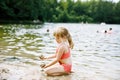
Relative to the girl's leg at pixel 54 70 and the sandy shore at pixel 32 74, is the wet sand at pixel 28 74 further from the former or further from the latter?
the girl's leg at pixel 54 70

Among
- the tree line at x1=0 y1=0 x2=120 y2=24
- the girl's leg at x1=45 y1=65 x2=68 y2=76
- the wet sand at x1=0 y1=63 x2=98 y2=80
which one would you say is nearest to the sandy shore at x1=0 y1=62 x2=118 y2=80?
the wet sand at x1=0 y1=63 x2=98 y2=80

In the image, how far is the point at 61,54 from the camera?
8.32m

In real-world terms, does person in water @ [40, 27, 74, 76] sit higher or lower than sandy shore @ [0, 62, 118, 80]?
higher

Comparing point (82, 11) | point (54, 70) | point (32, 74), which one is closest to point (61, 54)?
point (54, 70)

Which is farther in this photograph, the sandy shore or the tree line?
the tree line

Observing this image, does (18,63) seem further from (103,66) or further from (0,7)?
(0,7)

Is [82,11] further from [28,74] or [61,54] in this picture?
[28,74]

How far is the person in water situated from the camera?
8203 mm

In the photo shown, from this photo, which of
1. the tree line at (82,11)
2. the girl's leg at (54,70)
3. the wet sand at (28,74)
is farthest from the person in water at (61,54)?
the tree line at (82,11)

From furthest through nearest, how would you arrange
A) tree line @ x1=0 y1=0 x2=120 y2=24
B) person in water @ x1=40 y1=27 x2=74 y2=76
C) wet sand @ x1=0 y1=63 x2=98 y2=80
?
1. tree line @ x1=0 y1=0 x2=120 y2=24
2. person in water @ x1=40 y1=27 x2=74 y2=76
3. wet sand @ x1=0 y1=63 x2=98 y2=80

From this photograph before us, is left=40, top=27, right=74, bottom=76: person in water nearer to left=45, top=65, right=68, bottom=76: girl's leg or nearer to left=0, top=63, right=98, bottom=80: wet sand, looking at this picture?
left=45, top=65, right=68, bottom=76: girl's leg

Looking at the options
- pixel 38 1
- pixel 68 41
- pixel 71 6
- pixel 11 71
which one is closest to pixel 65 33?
pixel 68 41

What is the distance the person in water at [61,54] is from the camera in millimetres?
8203

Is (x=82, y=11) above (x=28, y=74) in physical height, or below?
above
